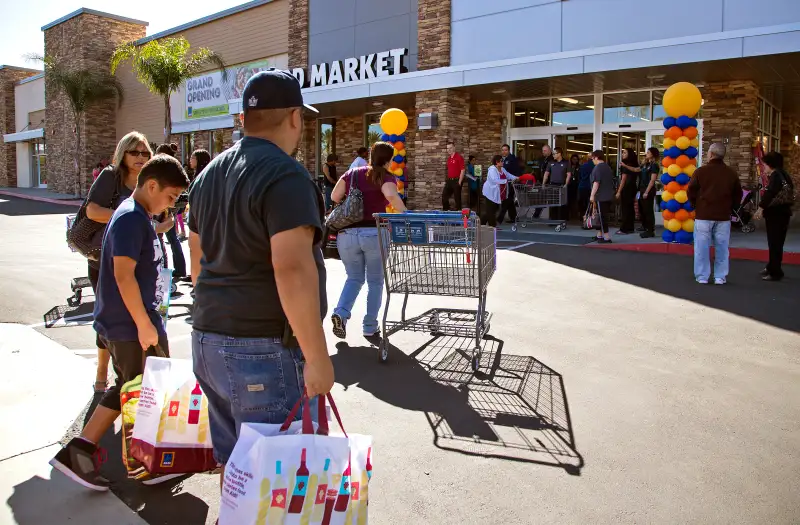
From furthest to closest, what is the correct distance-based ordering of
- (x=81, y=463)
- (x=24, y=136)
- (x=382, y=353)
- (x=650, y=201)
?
(x=24, y=136) → (x=650, y=201) → (x=382, y=353) → (x=81, y=463)

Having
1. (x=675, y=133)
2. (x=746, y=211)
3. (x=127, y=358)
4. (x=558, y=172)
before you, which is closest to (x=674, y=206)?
(x=675, y=133)

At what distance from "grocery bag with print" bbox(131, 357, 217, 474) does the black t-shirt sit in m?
0.83

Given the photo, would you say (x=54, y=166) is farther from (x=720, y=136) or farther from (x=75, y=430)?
(x=75, y=430)

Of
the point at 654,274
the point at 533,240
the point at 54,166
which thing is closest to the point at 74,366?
the point at 654,274

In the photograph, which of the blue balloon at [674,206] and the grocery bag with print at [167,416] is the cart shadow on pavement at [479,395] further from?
the blue balloon at [674,206]

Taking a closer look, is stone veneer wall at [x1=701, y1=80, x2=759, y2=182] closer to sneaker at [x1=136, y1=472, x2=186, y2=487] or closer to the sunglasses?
the sunglasses

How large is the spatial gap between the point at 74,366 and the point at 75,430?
4.88ft

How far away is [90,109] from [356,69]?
804 inches

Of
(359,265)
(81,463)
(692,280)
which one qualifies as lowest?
(81,463)

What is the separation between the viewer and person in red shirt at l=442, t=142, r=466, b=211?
18047 millimetres

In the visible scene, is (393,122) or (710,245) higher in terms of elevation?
(393,122)

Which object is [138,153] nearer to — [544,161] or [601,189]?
[601,189]

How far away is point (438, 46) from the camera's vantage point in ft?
65.4

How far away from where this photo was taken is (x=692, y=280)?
9648 millimetres
